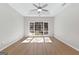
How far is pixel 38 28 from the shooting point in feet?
6.76

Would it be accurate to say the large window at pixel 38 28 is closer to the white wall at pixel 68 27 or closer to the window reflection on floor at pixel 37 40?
the window reflection on floor at pixel 37 40

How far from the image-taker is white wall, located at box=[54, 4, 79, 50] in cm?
228

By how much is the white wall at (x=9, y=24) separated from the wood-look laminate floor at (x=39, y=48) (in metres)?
0.14

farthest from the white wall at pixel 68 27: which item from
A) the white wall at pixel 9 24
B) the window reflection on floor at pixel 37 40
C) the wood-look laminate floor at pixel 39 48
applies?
the white wall at pixel 9 24

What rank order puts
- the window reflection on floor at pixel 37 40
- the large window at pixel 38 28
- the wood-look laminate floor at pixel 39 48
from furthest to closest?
1. the window reflection on floor at pixel 37 40
2. the large window at pixel 38 28
3. the wood-look laminate floor at pixel 39 48

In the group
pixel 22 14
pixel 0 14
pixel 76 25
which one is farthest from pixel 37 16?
pixel 76 25

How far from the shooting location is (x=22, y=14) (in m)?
2.23

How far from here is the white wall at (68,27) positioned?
2279mm

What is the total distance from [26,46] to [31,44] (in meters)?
0.11

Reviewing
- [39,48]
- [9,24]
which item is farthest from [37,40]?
[9,24]

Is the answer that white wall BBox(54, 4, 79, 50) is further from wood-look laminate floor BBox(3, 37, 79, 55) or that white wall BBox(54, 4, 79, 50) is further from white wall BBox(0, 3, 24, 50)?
white wall BBox(0, 3, 24, 50)
